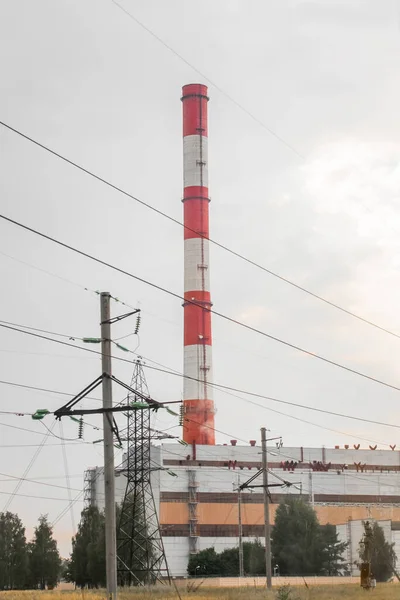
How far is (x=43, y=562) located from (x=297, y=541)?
752 inches

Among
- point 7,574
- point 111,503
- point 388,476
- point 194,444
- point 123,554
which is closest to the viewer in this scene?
point 111,503

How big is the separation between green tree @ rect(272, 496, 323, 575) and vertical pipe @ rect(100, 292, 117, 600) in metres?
50.8

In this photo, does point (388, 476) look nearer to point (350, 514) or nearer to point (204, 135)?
point (350, 514)

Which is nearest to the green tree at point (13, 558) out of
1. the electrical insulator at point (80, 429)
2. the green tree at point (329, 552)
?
the green tree at point (329, 552)

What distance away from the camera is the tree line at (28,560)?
232 ft

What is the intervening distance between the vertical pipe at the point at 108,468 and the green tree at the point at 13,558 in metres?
49.0

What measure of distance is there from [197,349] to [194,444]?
12.1 m

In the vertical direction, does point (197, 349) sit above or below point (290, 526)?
above

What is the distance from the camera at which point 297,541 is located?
7375 centimetres

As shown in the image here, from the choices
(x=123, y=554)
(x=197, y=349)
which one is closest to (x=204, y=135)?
(x=197, y=349)

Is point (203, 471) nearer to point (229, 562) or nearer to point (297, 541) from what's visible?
point (229, 562)

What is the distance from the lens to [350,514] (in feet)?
324

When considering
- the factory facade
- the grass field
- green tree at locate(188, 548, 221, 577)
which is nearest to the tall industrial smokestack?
the factory facade

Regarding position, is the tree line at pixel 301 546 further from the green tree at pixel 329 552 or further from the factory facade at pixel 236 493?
the factory facade at pixel 236 493
